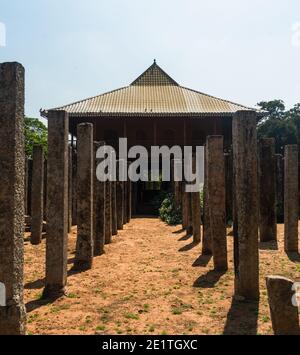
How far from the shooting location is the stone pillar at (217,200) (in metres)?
6.96

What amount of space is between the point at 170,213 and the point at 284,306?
1396 cm

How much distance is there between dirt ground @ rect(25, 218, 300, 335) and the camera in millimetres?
4484

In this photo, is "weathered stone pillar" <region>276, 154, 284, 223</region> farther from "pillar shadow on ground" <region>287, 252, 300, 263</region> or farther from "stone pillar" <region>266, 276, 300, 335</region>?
"stone pillar" <region>266, 276, 300, 335</region>

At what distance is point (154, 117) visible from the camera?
2325 centimetres

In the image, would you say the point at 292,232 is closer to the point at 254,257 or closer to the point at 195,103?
the point at 254,257

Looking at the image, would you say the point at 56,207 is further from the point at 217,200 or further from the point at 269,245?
the point at 269,245

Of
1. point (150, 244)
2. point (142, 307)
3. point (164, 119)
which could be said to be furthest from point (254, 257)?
point (164, 119)

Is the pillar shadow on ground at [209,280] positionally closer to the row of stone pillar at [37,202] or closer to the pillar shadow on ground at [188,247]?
the row of stone pillar at [37,202]

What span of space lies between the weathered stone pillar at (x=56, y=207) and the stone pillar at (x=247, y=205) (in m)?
2.54

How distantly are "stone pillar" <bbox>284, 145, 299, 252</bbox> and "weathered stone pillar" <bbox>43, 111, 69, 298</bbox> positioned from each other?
5.15m

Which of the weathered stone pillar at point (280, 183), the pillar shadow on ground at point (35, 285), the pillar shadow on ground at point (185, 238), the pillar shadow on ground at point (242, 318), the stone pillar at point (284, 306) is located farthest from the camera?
the weathered stone pillar at point (280, 183)

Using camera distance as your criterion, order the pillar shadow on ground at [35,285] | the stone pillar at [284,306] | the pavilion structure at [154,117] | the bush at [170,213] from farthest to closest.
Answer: the pavilion structure at [154,117] → the bush at [170,213] → the pillar shadow on ground at [35,285] → the stone pillar at [284,306]

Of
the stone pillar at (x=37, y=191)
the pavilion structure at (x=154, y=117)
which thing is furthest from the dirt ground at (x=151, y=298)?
the pavilion structure at (x=154, y=117)
